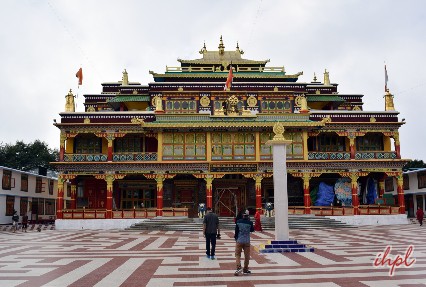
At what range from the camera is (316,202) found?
124ft

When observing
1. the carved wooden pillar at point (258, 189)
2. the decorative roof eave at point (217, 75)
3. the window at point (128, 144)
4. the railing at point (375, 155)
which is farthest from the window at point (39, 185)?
the railing at point (375, 155)

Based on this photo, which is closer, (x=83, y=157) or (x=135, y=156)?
(x=83, y=157)

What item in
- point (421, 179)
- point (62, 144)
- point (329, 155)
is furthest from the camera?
point (421, 179)

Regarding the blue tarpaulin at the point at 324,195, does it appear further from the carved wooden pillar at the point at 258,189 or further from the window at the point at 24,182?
the window at the point at 24,182

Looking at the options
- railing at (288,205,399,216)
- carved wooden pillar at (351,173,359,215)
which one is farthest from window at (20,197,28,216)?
carved wooden pillar at (351,173,359,215)

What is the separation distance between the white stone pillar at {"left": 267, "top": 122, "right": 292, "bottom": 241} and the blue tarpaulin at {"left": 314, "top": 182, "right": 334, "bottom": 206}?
21588 millimetres

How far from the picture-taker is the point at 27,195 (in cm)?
4500

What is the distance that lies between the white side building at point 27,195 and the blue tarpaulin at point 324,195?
97.2ft

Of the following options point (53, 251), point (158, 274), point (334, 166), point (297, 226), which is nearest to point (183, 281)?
point (158, 274)

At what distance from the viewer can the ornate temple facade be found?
3531cm

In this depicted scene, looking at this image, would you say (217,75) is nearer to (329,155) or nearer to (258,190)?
(258,190)

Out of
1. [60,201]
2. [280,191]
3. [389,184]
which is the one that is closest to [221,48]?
[60,201]

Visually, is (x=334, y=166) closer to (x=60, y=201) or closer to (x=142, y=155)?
(x=142, y=155)

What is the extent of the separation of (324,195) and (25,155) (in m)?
54.9
